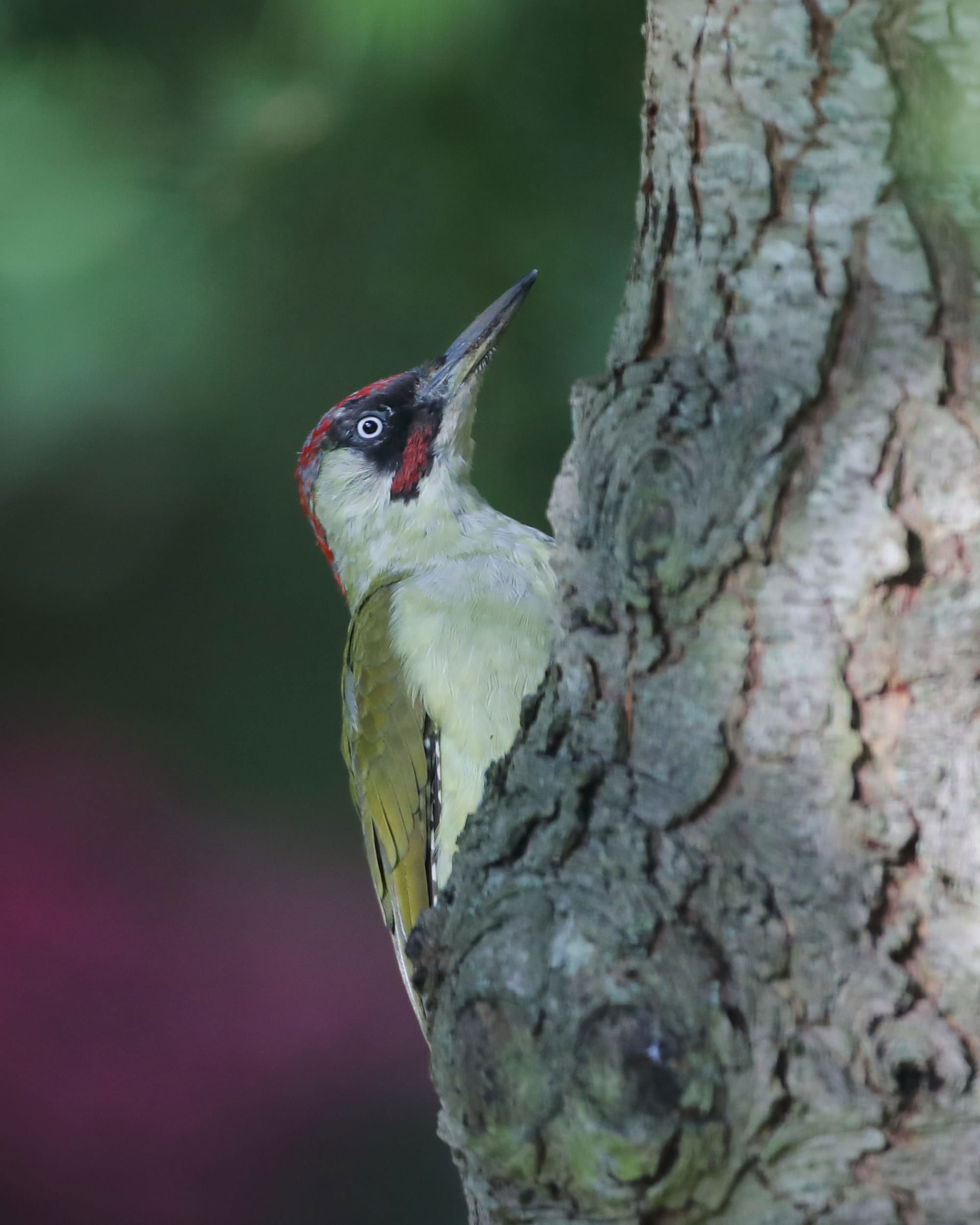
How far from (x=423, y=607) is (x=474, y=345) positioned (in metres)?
0.55

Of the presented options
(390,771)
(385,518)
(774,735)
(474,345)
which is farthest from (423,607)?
(774,735)

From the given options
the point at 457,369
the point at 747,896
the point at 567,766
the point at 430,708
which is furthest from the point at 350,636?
the point at 747,896

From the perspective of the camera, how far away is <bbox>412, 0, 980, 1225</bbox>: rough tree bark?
38.3 inches

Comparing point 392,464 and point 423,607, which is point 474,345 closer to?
point 392,464

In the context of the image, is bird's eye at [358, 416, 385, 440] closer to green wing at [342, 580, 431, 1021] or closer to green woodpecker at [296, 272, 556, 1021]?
green woodpecker at [296, 272, 556, 1021]

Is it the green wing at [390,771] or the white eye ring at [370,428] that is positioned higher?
the white eye ring at [370,428]

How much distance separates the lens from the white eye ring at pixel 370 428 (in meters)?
2.83

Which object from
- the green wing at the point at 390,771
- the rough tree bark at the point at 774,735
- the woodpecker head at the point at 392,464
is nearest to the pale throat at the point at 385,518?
the woodpecker head at the point at 392,464

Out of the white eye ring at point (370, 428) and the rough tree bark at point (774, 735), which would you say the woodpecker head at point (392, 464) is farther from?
→ the rough tree bark at point (774, 735)

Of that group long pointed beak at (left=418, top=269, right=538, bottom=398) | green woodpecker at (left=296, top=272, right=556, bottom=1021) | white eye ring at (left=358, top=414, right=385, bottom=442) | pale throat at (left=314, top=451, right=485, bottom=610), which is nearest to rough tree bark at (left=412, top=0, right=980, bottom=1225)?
green woodpecker at (left=296, top=272, right=556, bottom=1021)

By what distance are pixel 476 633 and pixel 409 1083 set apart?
4.58ft

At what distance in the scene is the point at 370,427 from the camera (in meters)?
2.86

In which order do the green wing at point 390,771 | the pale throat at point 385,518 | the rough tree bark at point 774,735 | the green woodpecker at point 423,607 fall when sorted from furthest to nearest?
the pale throat at point 385,518 < the green wing at point 390,771 < the green woodpecker at point 423,607 < the rough tree bark at point 774,735

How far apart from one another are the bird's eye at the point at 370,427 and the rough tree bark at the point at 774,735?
174 centimetres
